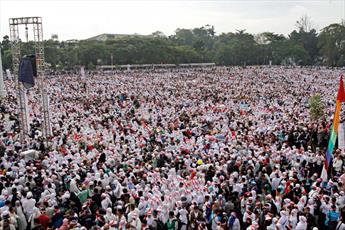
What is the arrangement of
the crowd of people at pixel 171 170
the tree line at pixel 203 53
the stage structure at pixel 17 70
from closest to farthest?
the crowd of people at pixel 171 170
the stage structure at pixel 17 70
the tree line at pixel 203 53

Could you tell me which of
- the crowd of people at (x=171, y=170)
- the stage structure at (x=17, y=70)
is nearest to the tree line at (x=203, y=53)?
the crowd of people at (x=171, y=170)

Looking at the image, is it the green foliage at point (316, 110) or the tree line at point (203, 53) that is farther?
the tree line at point (203, 53)

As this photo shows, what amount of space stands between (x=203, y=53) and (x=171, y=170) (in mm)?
56531

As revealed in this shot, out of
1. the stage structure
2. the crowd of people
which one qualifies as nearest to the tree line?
the crowd of people

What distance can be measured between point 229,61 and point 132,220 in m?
55.0

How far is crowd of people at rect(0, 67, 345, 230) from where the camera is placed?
766 cm

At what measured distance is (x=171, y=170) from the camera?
10.7 metres

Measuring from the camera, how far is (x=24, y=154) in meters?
12.8

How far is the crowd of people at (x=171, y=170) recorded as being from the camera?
25.1 feet

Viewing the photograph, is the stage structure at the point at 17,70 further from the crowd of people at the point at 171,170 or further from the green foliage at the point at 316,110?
the green foliage at the point at 316,110

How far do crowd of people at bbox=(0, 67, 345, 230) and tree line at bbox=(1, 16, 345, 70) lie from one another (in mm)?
31516

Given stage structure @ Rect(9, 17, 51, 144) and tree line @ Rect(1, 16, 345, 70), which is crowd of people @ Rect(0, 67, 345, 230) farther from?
tree line @ Rect(1, 16, 345, 70)

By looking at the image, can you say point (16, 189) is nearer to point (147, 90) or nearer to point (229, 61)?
point (147, 90)

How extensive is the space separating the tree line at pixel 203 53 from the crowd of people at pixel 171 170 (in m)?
31.5
